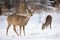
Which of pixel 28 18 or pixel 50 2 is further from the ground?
pixel 50 2

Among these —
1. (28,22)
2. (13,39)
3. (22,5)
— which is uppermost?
(22,5)

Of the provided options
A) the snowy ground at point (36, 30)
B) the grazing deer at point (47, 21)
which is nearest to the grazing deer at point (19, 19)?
the snowy ground at point (36, 30)

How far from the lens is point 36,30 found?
52.9 inches

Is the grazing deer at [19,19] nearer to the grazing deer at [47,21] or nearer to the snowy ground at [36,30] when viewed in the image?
the snowy ground at [36,30]

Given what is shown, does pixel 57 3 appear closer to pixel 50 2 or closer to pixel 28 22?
pixel 50 2

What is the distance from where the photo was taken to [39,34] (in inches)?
52.5

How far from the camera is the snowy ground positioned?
1.31 metres

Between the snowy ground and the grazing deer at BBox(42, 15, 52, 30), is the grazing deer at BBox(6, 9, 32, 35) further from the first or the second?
the grazing deer at BBox(42, 15, 52, 30)

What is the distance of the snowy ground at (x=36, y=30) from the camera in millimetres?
1308

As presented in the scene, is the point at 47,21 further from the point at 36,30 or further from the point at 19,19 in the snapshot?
the point at 19,19

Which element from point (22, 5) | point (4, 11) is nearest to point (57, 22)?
point (22, 5)

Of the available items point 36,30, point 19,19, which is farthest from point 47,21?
point 19,19

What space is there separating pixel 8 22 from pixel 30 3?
0.75 feet

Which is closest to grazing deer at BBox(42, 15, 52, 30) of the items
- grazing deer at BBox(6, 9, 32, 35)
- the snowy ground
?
the snowy ground
